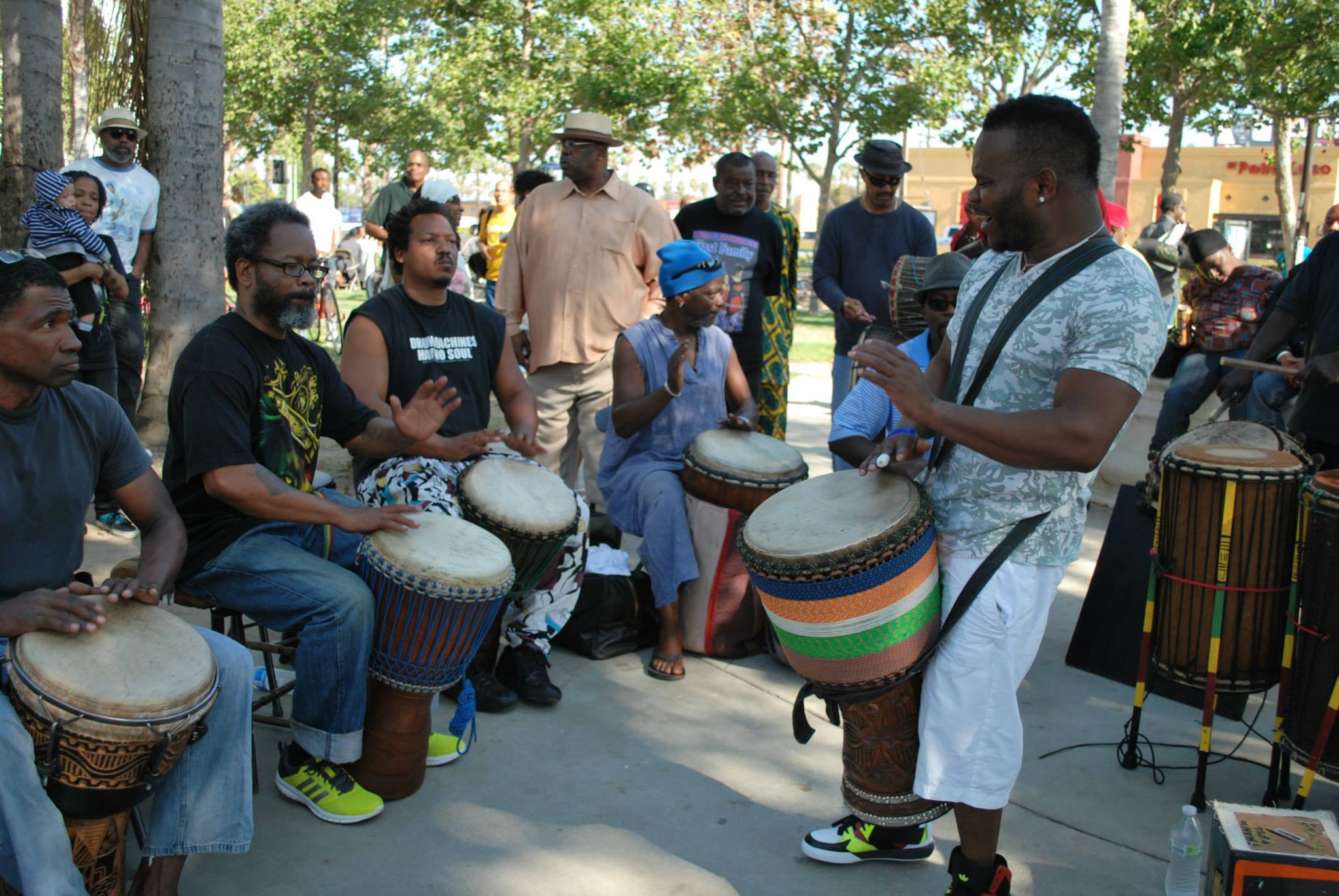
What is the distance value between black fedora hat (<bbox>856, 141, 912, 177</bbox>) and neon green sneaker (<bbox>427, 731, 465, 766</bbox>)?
394cm

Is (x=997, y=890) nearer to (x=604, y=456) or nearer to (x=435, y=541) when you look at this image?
(x=435, y=541)

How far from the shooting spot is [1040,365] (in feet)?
8.24

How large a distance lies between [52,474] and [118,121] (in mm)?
4508

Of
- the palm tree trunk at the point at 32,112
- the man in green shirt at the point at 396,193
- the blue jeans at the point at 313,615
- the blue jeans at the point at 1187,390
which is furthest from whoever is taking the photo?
the man in green shirt at the point at 396,193

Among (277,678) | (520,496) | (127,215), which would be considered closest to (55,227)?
(127,215)

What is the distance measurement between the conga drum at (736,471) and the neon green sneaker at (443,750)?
1.39 meters

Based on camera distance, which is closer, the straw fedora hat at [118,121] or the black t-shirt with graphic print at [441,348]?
the black t-shirt with graphic print at [441,348]

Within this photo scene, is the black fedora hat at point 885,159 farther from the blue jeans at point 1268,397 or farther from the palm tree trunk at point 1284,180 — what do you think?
the palm tree trunk at point 1284,180

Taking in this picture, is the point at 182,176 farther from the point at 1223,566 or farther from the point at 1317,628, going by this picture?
the point at 1317,628

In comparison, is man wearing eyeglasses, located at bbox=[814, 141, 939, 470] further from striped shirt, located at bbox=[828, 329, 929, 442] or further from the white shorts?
the white shorts

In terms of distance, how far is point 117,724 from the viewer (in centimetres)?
240

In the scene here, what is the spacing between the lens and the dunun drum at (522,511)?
3779 millimetres

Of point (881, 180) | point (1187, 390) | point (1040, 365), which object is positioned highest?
point (881, 180)

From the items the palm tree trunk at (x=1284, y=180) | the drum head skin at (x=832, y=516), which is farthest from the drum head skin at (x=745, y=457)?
the palm tree trunk at (x=1284, y=180)
